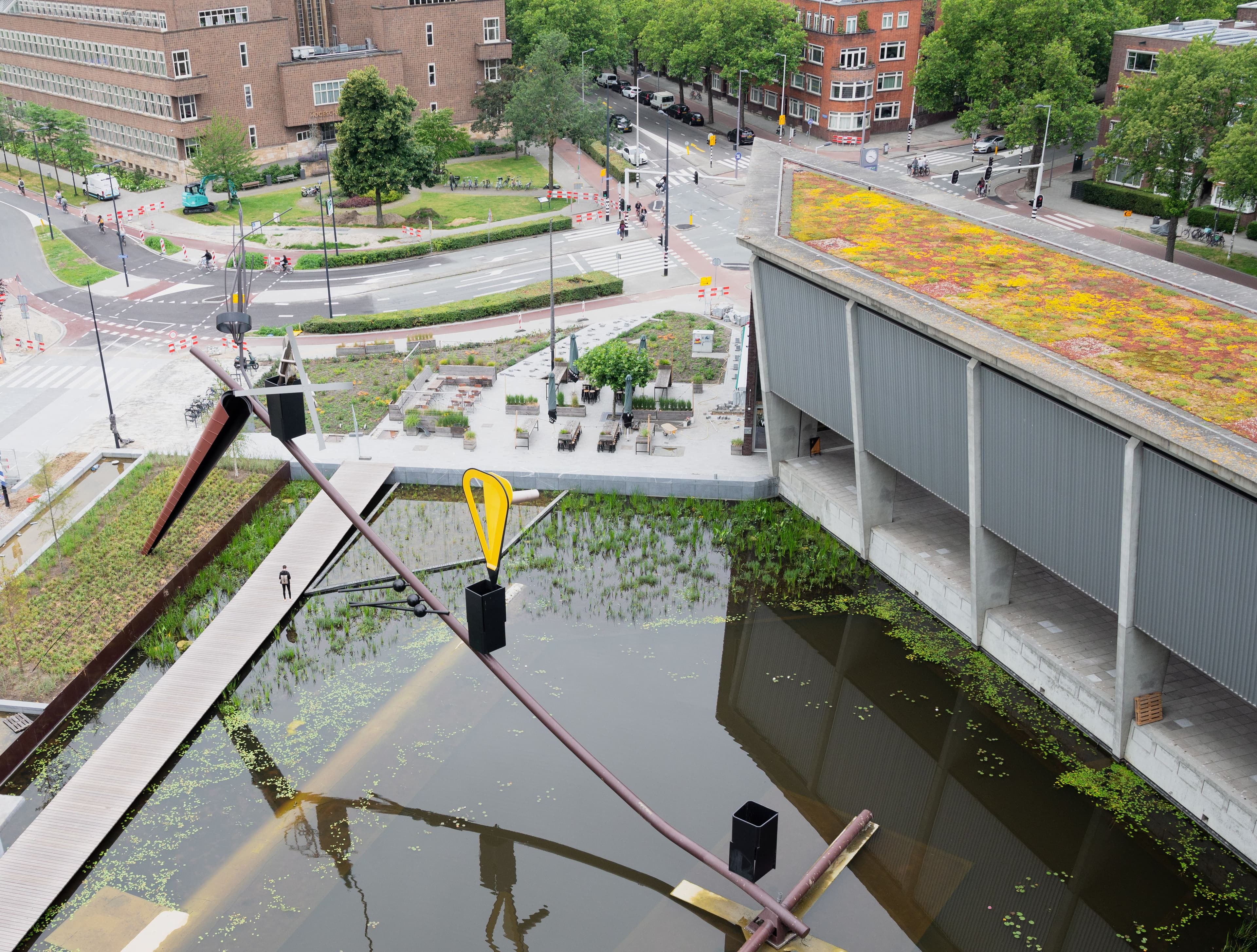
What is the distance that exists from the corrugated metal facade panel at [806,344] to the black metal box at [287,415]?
16.0m

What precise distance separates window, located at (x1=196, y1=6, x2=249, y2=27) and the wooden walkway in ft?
179

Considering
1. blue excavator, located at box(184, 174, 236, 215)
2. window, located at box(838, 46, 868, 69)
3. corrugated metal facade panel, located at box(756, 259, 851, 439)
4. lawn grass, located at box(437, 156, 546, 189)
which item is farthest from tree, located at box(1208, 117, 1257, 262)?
blue excavator, located at box(184, 174, 236, 215)

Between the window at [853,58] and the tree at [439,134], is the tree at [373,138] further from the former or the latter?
the window at [853,58]

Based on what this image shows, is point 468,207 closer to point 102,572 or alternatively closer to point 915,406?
point 102,572

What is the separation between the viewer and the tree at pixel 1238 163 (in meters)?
55.8

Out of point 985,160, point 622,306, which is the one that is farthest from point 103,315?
point 985,160

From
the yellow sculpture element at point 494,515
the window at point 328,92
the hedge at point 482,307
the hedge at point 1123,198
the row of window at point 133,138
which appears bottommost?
the hedge at point 482,307

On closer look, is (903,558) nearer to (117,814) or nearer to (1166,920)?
(1166,920)

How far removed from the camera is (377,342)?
55094 millimetres

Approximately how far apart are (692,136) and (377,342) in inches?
1817

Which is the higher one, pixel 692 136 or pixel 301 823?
pixel 692 136

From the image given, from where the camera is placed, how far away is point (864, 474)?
117 ft

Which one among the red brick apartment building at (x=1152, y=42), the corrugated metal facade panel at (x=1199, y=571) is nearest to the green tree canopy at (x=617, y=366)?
the corrugated metal facade panel at (x=1199, y=571)

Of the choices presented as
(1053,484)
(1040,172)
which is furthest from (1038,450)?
(1040,172)
